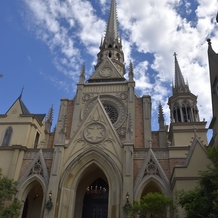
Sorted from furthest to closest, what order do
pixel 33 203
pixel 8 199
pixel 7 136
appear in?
pixel 7 136
pixel 33 203
pixel 8 199

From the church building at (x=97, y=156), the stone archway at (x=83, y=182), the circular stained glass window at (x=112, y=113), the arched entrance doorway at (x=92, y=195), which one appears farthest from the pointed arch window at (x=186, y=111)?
the stone archway at (x=83, y=182)

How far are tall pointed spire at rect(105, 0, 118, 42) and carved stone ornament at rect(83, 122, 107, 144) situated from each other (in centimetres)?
2473

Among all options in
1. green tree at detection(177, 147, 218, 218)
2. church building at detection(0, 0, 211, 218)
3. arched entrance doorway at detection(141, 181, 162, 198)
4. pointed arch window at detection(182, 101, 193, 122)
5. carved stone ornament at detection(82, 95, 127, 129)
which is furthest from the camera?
pointed arch window at detection(182, 101, 193, 122)

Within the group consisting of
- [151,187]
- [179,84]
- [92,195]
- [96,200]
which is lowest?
[96,200]

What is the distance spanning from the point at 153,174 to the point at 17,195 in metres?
10.3

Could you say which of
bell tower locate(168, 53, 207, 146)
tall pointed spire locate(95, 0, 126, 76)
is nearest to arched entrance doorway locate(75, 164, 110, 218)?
bell tower locate(168, 53, 207, 146)

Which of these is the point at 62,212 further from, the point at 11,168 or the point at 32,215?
the point at 11,168

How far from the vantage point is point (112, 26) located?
46844mm

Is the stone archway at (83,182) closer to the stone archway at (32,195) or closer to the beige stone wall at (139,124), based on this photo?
the stone archway at (32,195)

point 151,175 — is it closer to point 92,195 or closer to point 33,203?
point 92,195

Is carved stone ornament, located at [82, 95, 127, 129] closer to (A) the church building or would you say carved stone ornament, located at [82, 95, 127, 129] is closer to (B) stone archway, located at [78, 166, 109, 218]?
(A) the church building

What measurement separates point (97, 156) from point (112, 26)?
33166 millimetres

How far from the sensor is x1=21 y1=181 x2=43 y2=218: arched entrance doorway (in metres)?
20.6

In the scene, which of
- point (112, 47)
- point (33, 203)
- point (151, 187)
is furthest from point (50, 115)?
point (112, 47)
